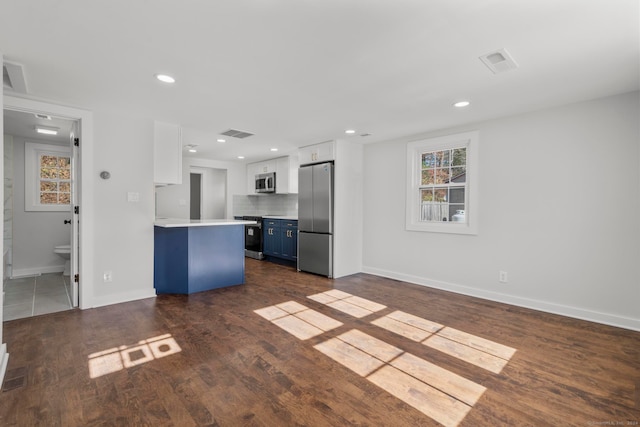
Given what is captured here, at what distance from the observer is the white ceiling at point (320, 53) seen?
169 centimetres

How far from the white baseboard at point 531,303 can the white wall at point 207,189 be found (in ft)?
14.6

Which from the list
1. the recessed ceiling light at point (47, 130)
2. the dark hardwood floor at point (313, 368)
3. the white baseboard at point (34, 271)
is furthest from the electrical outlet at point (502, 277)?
the white baseboard at point (34, 271)

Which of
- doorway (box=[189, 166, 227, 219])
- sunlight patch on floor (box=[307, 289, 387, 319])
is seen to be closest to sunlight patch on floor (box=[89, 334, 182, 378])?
sunlight patch on floor (box=[307, 289, 387, 319])

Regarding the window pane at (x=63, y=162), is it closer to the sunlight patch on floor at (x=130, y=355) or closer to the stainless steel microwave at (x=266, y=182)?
the stainless steel microwave at (x=266, y=182)

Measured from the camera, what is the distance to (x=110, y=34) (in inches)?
75.2

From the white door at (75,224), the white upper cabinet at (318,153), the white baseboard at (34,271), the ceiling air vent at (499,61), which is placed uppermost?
the ceiling air vent at (499,61)

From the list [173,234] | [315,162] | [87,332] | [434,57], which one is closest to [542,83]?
[434,57]

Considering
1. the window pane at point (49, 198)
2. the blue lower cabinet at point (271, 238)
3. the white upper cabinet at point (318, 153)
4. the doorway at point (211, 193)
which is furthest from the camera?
the doorway at point (211, 193)

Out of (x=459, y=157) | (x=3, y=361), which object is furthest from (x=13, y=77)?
(x=459, y=157)

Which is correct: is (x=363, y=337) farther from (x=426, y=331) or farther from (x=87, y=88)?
(x=87, y=88)

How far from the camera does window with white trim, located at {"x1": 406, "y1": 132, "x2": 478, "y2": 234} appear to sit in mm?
3957

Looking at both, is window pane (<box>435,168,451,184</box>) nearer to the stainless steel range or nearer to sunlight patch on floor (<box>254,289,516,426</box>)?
sunlight patch on floor (<box>254,289,516,426</box>)

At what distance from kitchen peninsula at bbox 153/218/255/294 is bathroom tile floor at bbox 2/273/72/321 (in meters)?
1.01

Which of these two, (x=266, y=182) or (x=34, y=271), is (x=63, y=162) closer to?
(x=34, y=271)
